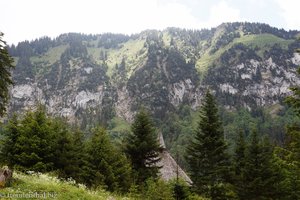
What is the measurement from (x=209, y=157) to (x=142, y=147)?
774 centimetres

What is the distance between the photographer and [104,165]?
115 ft

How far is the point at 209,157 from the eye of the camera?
41.8 m

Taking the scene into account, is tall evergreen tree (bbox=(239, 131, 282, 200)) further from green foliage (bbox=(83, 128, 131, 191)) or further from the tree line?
green foliage (bbox=(83, 128, 131, 191))

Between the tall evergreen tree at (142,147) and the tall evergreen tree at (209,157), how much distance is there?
419 centimetres

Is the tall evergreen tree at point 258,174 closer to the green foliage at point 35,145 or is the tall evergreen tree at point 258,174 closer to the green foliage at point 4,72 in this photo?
the green foliage at point 35,145

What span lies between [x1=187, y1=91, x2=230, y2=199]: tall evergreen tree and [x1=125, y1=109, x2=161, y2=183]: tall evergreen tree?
4.19m

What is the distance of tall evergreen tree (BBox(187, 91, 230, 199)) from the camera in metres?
40.7

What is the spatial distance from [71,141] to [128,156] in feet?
23.0

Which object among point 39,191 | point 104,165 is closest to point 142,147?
point 104,165

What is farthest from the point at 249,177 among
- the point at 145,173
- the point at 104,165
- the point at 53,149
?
the point at 53,149

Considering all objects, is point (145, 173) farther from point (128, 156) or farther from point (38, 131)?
point (38, 131)

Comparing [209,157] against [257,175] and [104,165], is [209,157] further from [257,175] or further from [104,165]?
[104,165]

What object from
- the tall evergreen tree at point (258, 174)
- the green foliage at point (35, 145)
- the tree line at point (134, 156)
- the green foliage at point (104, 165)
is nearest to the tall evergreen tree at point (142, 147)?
the tree line at point (134, 156)

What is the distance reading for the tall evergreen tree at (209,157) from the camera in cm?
4069
